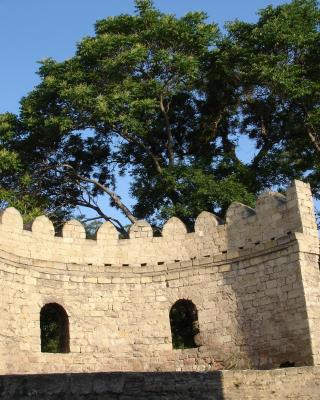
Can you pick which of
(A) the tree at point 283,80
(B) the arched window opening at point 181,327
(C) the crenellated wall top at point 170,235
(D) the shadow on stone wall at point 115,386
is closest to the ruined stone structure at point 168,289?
(C) the crenellated wall top at point 170,235

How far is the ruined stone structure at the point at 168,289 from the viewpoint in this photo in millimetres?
15555

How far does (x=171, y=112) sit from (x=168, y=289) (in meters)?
10.5

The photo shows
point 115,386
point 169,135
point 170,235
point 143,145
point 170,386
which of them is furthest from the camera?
point 169,135

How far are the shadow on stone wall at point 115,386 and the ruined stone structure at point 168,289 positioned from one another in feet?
12.6

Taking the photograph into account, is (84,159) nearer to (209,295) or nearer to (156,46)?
(156,46)

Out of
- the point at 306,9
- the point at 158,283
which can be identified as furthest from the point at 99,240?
the point at 306,9

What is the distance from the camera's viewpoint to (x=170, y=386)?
11547 millimetres

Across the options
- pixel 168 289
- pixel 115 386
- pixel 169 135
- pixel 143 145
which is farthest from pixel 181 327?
pixel 115 386

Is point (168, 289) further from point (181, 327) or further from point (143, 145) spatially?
point (143, 145)

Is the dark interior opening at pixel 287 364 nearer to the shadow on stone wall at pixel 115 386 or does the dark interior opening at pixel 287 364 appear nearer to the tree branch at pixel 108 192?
the shadow on stone wall at pixel 115 386

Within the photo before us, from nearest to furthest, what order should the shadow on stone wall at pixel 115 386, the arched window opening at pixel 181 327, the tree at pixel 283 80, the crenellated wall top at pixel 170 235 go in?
the shadow on stone wall at pixel 115 386, the crenellated wall top at pixel 170 235, the arched window opening at pixel 181 327, the tree at pixel 283 80

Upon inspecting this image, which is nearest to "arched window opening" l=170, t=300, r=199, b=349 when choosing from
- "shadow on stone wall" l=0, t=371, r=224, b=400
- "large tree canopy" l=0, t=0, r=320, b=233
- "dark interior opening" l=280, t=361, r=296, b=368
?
"large tree canopy" l=0, t=0, r=320, b=233

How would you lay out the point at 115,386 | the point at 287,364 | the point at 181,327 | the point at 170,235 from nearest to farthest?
the point at 115,386, the point at 287,364, the point at 170,235, the point at 181,327

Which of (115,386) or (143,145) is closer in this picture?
(115,386)
